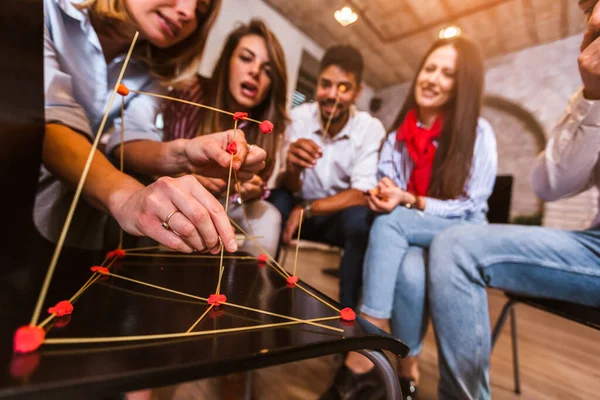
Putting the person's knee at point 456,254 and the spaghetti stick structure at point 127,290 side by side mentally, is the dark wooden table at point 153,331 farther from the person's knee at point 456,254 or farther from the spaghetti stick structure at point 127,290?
the person's knee at point 456,254

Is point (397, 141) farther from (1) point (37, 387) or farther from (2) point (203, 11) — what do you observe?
(1) point (37, 387)

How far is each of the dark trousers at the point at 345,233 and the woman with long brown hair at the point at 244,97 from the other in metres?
0.11

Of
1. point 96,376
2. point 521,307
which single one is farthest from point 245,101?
point 521,307

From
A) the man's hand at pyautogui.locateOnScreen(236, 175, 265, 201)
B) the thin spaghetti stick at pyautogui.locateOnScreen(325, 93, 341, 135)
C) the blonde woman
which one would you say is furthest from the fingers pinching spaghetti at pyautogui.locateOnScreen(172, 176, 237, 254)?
the thin spaghetti stick at pyautogui.locateOnScreen(325, 93, 341, 135)

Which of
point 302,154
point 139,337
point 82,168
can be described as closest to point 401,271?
point 302,154

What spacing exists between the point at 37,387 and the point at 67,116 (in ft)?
1.97

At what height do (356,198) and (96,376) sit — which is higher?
(356,198)

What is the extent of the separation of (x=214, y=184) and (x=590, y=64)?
70 centimetres

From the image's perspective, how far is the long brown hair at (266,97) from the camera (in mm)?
645

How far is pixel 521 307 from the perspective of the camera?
3.40 ft

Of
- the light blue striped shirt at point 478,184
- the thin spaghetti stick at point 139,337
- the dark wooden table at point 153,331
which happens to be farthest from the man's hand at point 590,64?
the thin spaghetti stick at point 139,337

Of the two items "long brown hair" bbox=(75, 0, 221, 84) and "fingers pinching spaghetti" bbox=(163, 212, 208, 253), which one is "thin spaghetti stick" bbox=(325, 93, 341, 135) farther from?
"fingers pinching spaghetti" bbox=(163, 212, 208, 253)

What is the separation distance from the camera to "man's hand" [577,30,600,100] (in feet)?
1.70

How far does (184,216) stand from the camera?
373 millimetres
